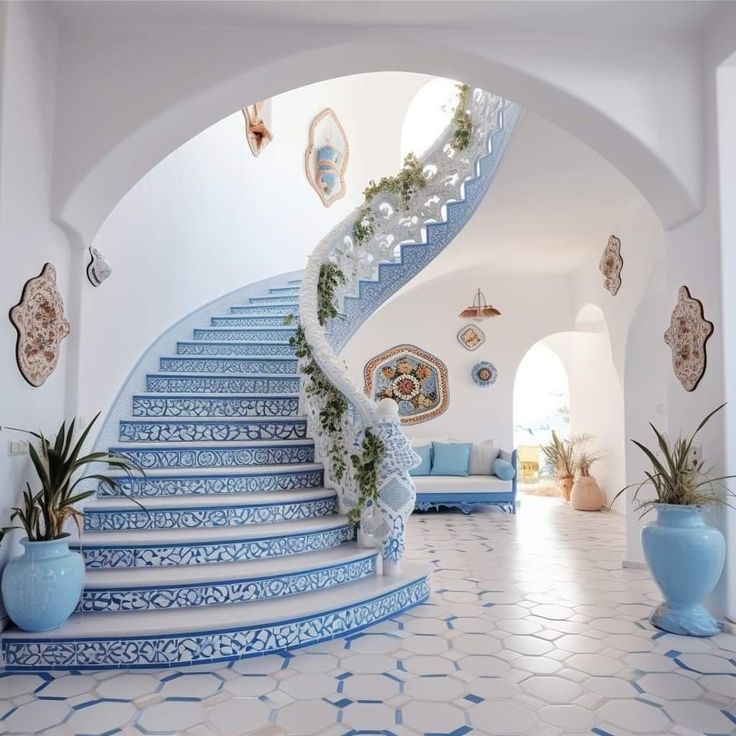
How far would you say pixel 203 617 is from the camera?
3.09 metres

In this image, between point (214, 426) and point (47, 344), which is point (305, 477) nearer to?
point (214, 426)

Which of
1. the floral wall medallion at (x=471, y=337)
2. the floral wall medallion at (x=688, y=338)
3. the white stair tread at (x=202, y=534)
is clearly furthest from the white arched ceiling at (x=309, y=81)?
the floral wall medallion at (x=471, y=337)

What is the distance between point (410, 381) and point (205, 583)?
5698mm

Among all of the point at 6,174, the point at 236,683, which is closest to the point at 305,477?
the point at 236,683

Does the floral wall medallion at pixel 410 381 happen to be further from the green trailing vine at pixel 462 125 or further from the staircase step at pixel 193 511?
the staircase step at pixel 193 511

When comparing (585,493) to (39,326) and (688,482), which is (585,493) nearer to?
(688,482)

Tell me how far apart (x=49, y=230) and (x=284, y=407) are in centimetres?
226

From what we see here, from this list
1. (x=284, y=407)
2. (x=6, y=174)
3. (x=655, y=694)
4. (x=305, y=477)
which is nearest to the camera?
(x=655, y=694)

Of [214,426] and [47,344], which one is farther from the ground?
[47,344]

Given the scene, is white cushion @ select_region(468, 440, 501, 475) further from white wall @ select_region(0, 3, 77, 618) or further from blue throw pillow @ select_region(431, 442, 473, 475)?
white wall @ select_region(0, 3, 77, 618)

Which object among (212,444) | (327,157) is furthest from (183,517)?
(327,157)

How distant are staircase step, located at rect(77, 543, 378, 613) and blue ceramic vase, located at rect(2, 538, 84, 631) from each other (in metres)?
0.24

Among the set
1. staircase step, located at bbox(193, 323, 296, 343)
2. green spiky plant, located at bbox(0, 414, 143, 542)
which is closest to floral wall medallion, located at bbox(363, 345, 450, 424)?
staircase step, located at bbox(193, 323, 296, 343)

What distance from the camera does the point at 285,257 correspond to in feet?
25.2
